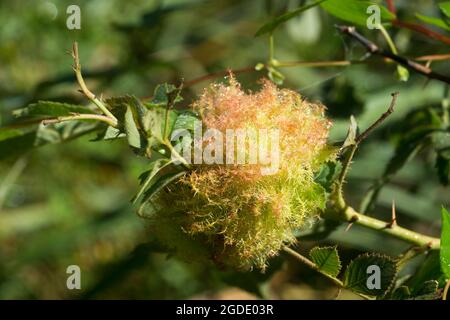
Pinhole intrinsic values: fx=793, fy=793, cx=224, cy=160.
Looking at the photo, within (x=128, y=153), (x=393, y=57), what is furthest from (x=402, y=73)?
(x=128, y=153)

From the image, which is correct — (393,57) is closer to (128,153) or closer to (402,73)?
(402,73)

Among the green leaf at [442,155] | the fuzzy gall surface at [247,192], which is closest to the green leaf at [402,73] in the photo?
the green leaf at [442,155]

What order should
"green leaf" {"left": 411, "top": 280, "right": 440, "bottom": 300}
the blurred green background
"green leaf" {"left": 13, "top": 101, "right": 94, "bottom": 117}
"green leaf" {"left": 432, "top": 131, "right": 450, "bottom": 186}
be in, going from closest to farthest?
"green leaf" {"left": 411, "top": 280, "right": 440, "bottom": 300}, "green leaf" {"left": 13, "top": 101, "right": 94, "bottom": 117}, "green leaf" {"left": 432, "top": 131, "right": 450, "bottom": 186}, the blurred green background

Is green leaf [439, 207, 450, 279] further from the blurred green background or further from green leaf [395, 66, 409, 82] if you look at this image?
the blurred green background

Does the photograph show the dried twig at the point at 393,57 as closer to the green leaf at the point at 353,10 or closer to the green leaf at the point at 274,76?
the green leaf at the point at 353,10

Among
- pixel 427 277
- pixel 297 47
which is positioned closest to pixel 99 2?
pixel 297 47

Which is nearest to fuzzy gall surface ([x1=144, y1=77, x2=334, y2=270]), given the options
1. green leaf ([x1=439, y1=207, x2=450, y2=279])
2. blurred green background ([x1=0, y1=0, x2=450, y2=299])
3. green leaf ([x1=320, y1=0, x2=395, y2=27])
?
green leaf ([x1=439, y1=207, x2=450, y2=279])
